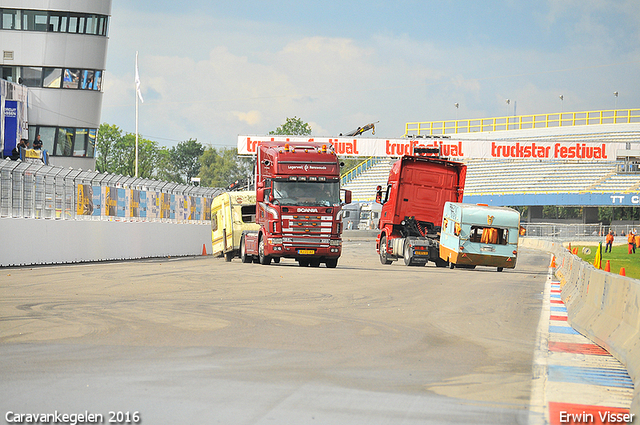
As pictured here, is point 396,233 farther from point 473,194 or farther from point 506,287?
point 473,194

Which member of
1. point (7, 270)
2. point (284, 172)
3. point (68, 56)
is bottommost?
point (7, 270)

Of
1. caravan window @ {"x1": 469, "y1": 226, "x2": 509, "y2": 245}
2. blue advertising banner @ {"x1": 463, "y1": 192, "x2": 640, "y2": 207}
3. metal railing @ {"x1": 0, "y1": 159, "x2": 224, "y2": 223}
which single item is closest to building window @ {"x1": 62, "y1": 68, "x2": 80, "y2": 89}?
metal railing @ {"x1": 0, "y1": 159, "x2": 224, "y2": 223}

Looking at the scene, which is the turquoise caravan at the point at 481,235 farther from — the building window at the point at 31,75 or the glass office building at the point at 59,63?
the building window at the point at 31,75

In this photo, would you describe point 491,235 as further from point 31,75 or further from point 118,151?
point 118,151

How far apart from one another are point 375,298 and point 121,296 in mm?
4755

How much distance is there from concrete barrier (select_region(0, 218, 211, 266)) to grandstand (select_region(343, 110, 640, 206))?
40.7 meters

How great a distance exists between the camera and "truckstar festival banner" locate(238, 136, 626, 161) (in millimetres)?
54656

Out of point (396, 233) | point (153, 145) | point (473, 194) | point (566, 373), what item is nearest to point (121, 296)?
point (566, 373)

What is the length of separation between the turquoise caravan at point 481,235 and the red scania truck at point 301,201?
14.6 feet

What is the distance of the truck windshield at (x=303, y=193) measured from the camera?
26547 millimetres

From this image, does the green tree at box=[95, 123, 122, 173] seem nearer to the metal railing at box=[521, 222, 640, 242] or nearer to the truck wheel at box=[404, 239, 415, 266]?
the metal railing at box=[521, 222, 640, 242]

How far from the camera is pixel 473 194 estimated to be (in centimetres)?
7794

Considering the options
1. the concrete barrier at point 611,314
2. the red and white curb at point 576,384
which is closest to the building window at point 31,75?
the concrete barrier at point 611,314

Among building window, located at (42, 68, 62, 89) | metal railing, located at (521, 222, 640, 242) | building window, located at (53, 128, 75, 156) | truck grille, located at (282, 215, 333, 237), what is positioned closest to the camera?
truck grille, located at (282, 215, 333, 237)
